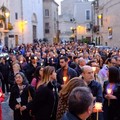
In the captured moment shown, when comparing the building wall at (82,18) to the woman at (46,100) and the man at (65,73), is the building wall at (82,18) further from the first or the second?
the woman at (46,100)

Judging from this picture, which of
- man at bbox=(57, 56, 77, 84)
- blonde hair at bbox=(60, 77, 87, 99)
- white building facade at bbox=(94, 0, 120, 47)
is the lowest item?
man at bbox=(57, 56, 77, 84)

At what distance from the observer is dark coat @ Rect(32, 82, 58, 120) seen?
21.9 feet

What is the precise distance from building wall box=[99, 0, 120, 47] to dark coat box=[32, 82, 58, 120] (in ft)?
126

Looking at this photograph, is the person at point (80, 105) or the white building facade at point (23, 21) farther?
the white building facade at point (23, 21)

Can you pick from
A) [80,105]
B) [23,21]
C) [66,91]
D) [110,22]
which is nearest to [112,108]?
[66,91]

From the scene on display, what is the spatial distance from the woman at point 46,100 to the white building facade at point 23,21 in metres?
43.0

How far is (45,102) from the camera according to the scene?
6.77 meters

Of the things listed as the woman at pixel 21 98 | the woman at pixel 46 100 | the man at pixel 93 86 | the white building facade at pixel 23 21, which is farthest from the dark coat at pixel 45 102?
the white building facade at pixel 23 21

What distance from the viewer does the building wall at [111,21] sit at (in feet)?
148

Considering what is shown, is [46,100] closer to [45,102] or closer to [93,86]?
[45,102]

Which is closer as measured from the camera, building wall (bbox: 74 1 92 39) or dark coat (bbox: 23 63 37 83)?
dark coat (bbox: 23 63 37 83)

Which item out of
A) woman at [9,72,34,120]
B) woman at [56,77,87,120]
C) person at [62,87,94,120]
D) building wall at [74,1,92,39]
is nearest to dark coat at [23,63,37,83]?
woman at [9,72,34,120]

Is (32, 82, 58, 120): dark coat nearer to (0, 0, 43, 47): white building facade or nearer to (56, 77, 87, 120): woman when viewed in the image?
(56, 77, 87, 120): woman

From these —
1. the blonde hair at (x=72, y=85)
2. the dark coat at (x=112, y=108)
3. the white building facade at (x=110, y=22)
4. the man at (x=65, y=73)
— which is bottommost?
the dark coat at (x=112, y=108)
